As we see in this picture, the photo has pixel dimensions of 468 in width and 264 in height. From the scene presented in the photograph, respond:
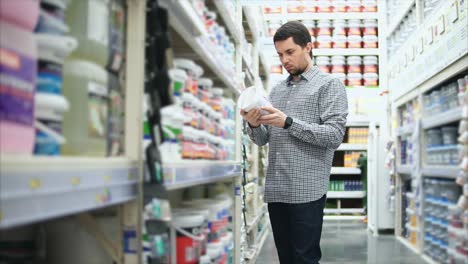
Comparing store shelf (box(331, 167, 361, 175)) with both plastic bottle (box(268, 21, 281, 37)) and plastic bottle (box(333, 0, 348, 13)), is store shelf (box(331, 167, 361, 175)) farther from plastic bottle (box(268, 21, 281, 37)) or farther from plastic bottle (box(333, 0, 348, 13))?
plastic bottle (box(333, 0, 348, 13))

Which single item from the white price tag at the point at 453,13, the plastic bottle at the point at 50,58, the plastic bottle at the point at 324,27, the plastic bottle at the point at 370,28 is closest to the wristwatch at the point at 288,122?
the plastic bottle at the point at 50,58

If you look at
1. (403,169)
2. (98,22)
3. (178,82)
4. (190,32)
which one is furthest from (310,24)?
(98,22)

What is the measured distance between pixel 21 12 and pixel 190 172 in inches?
39.6

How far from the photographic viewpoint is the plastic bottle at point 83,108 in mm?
1115

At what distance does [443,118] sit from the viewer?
4547 millimetres

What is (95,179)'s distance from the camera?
103 cm

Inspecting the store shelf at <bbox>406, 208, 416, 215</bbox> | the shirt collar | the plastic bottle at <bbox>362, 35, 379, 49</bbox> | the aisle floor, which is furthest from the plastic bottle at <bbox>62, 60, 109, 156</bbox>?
the plastic bottle at <bbox>362, 35, 379, 49</bbox>

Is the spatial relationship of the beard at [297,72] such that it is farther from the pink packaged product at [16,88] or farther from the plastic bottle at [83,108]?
the pink packaged product at [16,88]

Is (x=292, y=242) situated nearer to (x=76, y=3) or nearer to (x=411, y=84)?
(x=76, y=3)

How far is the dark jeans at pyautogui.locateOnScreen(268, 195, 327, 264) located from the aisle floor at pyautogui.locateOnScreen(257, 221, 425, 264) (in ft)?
7.87

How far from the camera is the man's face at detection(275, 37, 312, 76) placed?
2.61m

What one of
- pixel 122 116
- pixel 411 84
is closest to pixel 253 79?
pixel 411 84

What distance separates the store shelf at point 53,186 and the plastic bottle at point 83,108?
0.23 feet

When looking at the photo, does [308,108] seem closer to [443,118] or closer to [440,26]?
[443,118]
